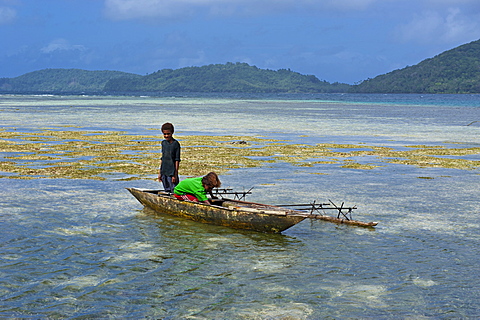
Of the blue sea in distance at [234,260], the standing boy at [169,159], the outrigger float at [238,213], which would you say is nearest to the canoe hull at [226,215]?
the outrigger float at [238,213]

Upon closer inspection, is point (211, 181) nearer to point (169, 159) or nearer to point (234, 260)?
point (169, 159)

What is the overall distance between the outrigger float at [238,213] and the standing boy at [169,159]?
39 cm

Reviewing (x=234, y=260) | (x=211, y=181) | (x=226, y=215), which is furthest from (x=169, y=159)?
(x=234, y=260)

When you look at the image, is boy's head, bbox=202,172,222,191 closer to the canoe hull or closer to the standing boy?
the canoe hull

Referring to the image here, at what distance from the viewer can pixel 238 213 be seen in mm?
14586

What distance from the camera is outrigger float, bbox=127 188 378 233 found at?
14211mm

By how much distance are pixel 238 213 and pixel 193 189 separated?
1862 millimetres

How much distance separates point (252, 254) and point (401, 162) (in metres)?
18.2

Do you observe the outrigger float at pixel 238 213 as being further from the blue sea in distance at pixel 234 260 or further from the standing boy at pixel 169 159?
the standing boy at pixel 169 159

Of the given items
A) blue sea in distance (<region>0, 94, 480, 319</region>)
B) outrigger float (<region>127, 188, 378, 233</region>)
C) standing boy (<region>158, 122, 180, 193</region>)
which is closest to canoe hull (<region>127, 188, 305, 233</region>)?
outrigger float (<region>127, 188, 378, 233</region>)

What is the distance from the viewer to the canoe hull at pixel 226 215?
1417 centimetres

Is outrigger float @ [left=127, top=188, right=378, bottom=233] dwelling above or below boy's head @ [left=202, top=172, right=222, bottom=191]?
below

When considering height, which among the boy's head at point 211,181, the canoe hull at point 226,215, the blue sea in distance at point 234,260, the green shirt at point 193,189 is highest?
the boy's head at point 211,181

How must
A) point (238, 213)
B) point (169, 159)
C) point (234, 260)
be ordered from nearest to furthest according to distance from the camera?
point (234, 260) → point (238, 213) → point (169, 159)
